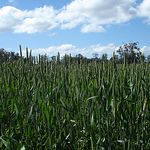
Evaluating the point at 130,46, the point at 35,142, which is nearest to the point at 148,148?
the point at 35,142

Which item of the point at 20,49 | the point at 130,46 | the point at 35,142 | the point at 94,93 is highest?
the point at 130,46

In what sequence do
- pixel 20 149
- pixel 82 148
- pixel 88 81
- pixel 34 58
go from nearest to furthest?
1. pixel 20 149
2. pixel 82 148
3. pixel 88 81
4. pixel 34 58

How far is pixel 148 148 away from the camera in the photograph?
145cm

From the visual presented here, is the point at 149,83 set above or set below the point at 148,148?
above

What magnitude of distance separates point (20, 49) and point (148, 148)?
4.60 ft

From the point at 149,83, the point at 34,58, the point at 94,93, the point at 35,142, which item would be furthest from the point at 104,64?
the point at 34,58

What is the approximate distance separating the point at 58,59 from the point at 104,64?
654mm

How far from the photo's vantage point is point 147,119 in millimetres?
1523

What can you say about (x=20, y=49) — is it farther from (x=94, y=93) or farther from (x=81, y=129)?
(x=81, y=129)

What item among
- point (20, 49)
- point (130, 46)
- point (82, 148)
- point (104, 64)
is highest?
point (130, 46)

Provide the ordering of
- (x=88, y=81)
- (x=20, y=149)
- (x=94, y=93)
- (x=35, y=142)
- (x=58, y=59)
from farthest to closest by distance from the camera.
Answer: (x=58, y=59), (x=88, y=81), (x=94, y=93), (x=35, y=142), (x=20, y=149)

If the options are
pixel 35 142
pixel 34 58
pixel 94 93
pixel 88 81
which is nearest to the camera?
pixel 35 142

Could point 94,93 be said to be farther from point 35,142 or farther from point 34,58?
point 34,58

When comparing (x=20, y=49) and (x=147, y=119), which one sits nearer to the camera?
(x=147, y=119)
